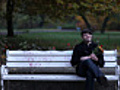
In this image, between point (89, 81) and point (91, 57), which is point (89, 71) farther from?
point (91, 57)

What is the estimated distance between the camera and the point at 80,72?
4988mm

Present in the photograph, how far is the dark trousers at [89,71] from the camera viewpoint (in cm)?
477

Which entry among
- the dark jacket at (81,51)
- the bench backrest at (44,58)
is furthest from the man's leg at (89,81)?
the bench backrest at (44,58)

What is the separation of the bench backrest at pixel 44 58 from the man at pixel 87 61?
1.37ft

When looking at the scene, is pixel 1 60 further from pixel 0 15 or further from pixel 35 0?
pixel 0 15

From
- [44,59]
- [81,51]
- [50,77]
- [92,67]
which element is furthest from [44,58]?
[92,67]

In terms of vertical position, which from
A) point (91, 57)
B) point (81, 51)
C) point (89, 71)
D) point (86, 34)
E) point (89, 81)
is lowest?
point (89, 81)

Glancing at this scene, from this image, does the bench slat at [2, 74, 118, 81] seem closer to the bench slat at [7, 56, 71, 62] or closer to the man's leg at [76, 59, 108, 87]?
the man's leg at [76, 59, 108, 87]

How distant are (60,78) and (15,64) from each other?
3.54 ft

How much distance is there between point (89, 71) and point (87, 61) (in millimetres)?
191

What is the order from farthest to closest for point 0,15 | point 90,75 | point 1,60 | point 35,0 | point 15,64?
point 0,15
point 35,0
point 1,60
point 15,64
point 90,75

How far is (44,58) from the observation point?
551 cm

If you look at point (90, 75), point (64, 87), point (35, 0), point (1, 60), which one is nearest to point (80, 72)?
point (90, 75)

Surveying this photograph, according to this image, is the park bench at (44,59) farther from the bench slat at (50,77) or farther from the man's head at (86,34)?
the man's head at (86,34)
